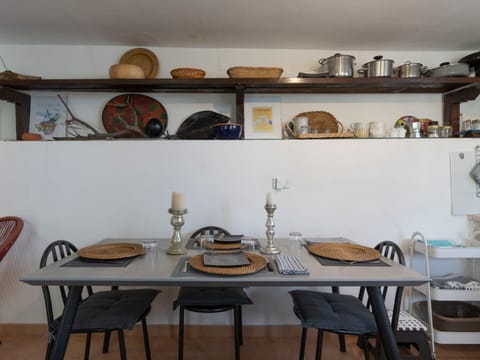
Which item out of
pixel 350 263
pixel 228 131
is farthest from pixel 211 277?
pixel 228 131

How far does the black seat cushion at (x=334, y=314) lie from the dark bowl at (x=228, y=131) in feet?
3.80

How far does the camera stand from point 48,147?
2.20 meters

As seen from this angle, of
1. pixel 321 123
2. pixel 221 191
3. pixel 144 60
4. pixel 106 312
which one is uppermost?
pixel 144 60

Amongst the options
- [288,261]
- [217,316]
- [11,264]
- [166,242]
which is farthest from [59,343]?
[11,264]

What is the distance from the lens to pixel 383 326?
50.9 inches

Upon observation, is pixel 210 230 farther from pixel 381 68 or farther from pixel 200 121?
pixel 381 68

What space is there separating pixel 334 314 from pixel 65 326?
1.24 metres

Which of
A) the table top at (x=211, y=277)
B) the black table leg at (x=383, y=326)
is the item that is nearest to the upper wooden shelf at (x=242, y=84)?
the table top at (x=211, y=277)

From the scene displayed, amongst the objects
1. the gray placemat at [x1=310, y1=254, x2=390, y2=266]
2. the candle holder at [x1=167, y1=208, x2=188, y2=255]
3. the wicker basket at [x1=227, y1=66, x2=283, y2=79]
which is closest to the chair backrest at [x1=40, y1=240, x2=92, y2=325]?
the candle holder at [x1=167, y1=208, x2=188, y2=255]

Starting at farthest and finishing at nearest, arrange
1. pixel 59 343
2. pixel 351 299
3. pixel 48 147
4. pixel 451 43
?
pixel 451 43, pixel 48 147, pixel 351 299, pixel 59 343

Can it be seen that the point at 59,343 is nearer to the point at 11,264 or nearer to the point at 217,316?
the point at 217,316

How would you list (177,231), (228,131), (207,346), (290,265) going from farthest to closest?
(228,131) < (207,346) < (177,231) < (290,265)

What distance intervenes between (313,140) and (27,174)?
2.13 meters

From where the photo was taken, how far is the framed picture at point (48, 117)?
244 centimetres
